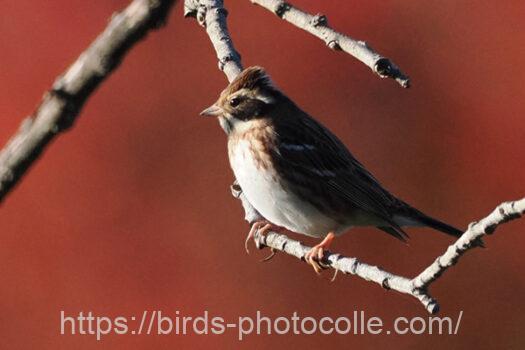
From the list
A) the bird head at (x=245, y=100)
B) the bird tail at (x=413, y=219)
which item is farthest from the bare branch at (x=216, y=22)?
the bird tail at (x=413, y=219)

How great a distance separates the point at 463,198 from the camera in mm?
7371

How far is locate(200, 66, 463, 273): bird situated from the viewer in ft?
11.9

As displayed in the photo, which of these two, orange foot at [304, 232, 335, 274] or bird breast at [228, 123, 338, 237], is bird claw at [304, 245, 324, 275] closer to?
orange foot at [304, 232, 335, 274]

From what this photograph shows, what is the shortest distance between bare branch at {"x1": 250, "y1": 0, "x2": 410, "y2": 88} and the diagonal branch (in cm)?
8

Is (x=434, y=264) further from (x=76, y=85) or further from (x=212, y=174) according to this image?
(x=212, y=174)

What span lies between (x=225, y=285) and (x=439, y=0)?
10.6ft

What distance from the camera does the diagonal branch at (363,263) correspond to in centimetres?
136

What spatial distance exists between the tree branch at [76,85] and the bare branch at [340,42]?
1.45ft

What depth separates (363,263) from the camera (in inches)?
82.0

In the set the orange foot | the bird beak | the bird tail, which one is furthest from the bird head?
the bird tail

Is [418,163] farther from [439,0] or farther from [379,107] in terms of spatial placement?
[439,0]

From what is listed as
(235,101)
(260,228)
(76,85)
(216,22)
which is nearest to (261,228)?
(260,228)

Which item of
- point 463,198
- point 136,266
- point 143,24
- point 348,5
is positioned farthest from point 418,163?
point 143,24

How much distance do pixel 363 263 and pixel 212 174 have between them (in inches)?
220
